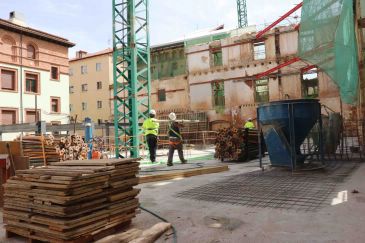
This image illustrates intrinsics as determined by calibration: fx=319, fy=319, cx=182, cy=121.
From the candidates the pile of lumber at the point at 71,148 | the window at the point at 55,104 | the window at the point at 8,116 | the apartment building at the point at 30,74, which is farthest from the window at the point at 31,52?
the pile of lumber at the point at 71,148

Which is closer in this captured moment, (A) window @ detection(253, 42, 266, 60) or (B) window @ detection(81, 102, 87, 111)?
(A) window @ detection(253, 42, 266, 60)

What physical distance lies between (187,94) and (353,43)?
2188cm

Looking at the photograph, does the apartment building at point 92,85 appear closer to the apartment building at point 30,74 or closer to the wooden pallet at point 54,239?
the apartment building at point 30,74

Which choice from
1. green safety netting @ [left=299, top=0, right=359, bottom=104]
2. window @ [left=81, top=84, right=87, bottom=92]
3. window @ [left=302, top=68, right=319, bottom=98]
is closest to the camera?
green safety netting @ [left=299, top=0, right=359, bottom=104]

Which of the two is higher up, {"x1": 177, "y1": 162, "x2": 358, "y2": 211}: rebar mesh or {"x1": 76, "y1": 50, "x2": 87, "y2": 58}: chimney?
{"x1": 76, "y1": 50, "x2": 87, "y2": 58}: chimney

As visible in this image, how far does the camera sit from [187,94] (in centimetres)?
3030

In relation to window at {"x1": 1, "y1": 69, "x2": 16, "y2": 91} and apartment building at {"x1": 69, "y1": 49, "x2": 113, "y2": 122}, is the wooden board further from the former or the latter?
apartment building at {"x1": 69, "y1": 49, "x2": 113, "y2": 122}

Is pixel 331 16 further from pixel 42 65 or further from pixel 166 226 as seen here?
pixel 42 65

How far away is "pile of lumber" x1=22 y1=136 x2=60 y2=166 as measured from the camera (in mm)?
8125

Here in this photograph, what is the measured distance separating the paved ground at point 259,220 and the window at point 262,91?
21.2m

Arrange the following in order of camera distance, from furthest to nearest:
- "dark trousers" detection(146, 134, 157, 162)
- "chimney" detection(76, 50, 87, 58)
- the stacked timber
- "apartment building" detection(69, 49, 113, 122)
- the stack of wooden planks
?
1. "chimney" detection(76, 50, 87, 58)
2. "apartment building" detection(69, 49, 113, 122)
3. the stacked timber
4. "dark trousers" detection(146, 134, 157, 162)
5. the stack of wooden planks

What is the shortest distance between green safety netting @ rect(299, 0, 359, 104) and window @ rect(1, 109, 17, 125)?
1030 inches

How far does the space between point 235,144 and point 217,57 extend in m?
19.1

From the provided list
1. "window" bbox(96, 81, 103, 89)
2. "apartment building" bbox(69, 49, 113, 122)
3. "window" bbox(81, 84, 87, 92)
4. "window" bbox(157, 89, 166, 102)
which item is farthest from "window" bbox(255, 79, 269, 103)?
"window" bbox(81, 84, 87, 92)
